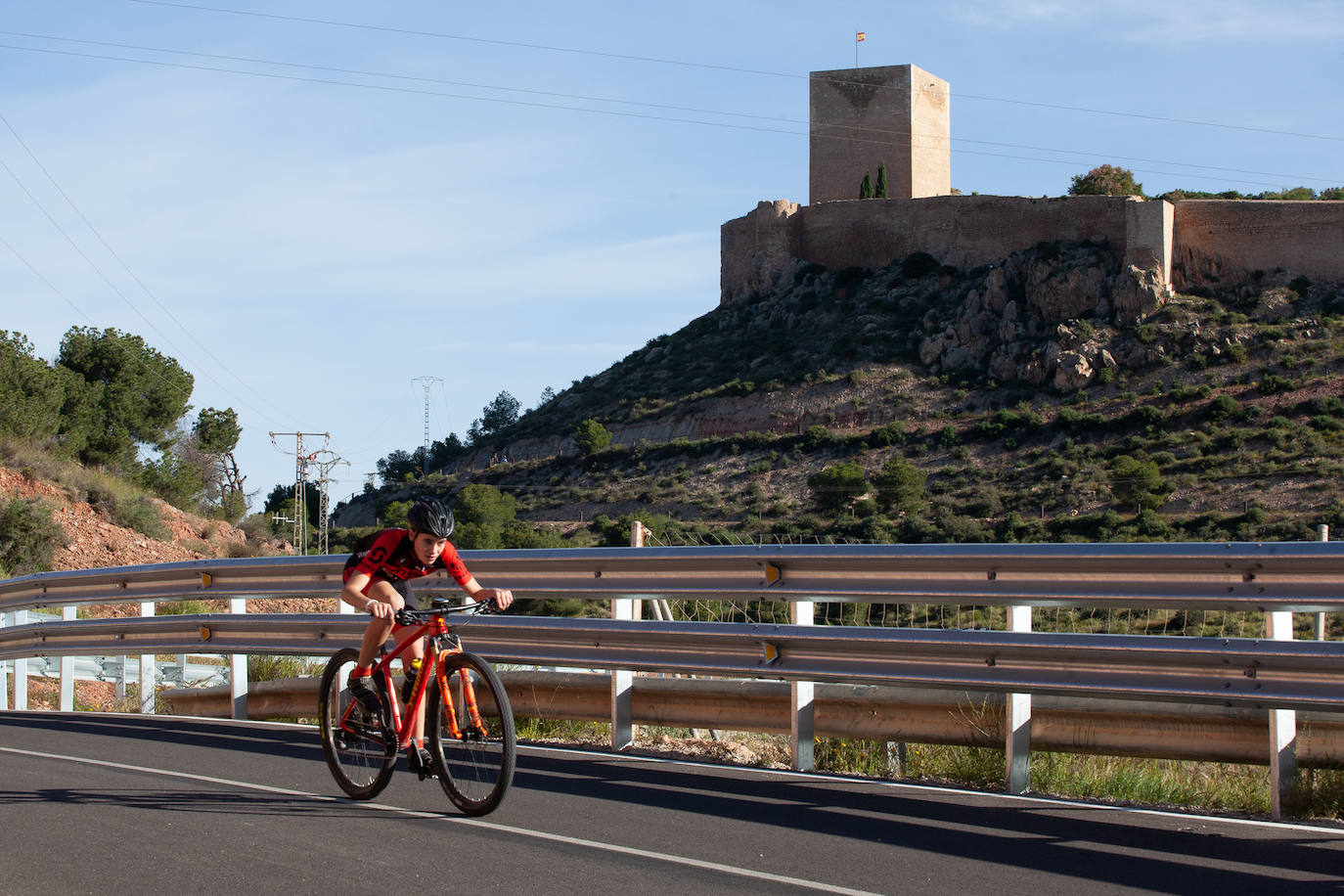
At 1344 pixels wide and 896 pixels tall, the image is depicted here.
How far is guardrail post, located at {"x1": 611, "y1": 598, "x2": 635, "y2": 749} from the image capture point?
8.56 meters

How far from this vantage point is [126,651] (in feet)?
36.6

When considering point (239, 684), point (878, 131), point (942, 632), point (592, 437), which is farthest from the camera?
point (878, 131)

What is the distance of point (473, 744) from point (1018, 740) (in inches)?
106

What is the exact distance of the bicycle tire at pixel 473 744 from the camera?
6285 millimetres

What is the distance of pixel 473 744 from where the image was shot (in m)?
6.48

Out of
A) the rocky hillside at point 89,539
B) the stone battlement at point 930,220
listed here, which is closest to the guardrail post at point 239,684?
the rocky hillside at point 89,539

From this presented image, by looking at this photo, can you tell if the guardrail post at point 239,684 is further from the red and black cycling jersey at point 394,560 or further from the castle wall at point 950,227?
the castle wall at point 950,227

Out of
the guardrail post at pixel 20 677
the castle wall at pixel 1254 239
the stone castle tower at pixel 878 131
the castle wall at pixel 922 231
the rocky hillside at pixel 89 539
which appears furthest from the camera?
the stone castle tower at pixel 878 131

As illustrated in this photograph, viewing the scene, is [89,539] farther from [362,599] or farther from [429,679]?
[429,679]

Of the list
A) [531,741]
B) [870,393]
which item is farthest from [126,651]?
[870,393]

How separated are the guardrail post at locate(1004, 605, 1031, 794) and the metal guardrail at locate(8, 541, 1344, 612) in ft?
1.29

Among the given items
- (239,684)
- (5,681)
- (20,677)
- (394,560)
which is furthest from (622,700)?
(5,681)

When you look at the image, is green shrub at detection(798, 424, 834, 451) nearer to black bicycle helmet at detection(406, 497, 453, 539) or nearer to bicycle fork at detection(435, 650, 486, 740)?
black bicycle helmet at detection(406, 497, 453, 539)

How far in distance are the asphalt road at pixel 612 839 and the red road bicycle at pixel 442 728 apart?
16cm
